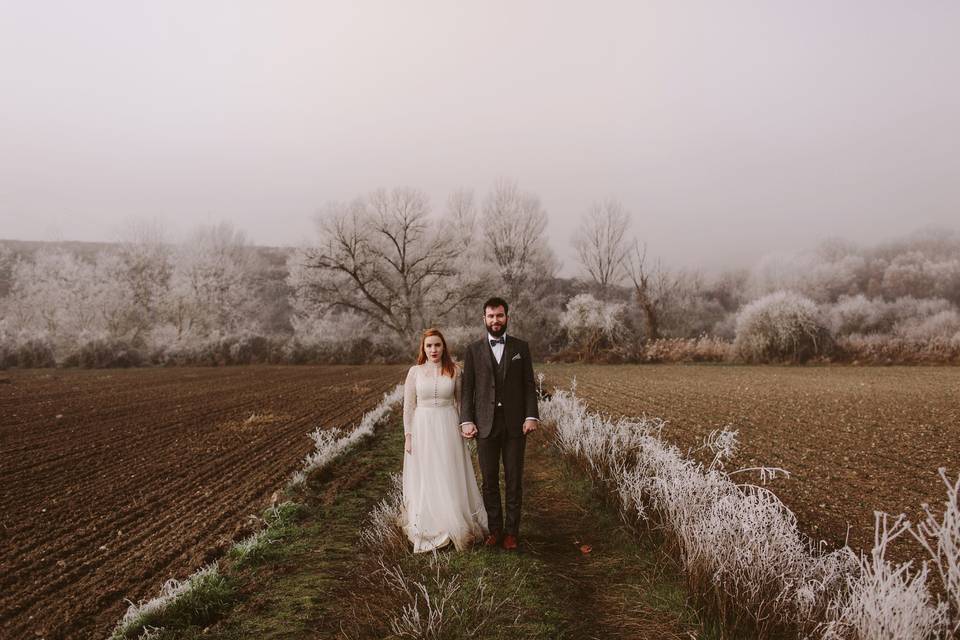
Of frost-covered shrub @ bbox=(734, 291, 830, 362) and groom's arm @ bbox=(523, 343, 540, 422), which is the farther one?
Result: frost-covered shrub @ bbox=(734, 291, 830, 362)

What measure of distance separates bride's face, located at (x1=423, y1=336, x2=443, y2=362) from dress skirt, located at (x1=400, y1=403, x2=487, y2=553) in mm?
463

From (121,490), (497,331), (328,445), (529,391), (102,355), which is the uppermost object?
(497,331)

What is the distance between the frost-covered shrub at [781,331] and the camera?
30016mm

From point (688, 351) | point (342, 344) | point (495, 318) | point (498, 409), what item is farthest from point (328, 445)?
point (342, 344)

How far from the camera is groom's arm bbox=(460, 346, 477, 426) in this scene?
16.5 feet

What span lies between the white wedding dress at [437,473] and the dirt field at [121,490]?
1.92 metres

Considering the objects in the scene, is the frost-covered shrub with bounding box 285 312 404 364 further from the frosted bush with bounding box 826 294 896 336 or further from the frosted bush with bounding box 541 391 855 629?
the frosted bush with bounding box 541 391 855 629

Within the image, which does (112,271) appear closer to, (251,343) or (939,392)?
(251,343)

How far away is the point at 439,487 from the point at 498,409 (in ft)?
2.84

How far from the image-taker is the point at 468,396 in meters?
5.07

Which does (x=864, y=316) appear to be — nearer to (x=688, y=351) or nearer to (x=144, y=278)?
(x=688, y=351)

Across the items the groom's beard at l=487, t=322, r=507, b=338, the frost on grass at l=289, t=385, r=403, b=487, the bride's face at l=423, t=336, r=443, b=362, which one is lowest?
the frost on grass at l=289, t=385, r=403, b=487

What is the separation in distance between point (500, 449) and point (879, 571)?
3093 millimetres

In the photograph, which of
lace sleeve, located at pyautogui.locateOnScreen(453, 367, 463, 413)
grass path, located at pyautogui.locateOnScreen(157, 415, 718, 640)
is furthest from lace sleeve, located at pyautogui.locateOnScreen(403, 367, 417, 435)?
grass path, located at pyautogui.locateOnScreen(157, 415, 718, 640)
